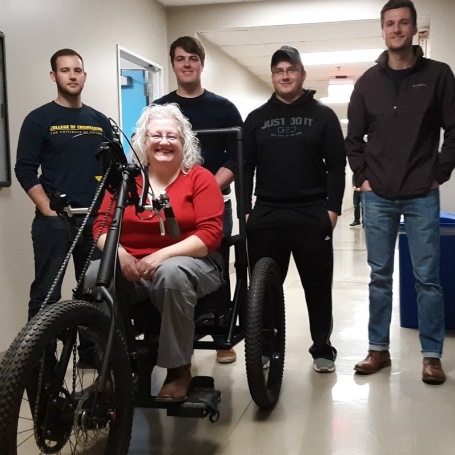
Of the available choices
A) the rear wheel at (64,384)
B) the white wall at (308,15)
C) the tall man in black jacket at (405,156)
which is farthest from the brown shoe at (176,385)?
the white wall at (308,15)

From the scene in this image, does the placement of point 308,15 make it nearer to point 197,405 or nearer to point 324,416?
point 324,416

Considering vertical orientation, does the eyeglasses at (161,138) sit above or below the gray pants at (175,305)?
above

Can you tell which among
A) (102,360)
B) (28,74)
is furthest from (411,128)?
(28,74)

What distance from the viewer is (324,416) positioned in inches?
92.0

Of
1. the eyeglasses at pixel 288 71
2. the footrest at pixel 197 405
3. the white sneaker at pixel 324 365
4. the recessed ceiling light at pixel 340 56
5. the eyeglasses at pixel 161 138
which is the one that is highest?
the recessed ceiling light at pixel 340 56

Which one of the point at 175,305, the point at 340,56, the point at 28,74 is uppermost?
the point at 340,56

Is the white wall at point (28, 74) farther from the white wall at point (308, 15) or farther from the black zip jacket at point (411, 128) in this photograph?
Answer: the black zip jacket at point (411, 128)

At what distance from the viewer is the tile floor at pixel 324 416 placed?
2082 millimetres

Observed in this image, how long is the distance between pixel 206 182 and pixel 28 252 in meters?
1.62

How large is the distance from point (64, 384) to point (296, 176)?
1.42 metres

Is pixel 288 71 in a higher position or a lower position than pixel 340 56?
lower

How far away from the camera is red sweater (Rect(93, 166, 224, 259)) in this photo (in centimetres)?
213

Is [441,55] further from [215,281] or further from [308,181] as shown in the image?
[215,281]

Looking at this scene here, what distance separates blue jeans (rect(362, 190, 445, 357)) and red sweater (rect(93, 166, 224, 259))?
851 millimetres
